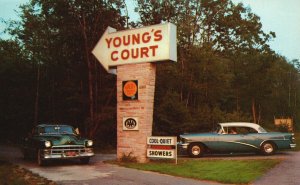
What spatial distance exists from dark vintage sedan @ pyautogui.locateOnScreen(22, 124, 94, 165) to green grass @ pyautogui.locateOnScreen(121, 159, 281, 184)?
1712 mm

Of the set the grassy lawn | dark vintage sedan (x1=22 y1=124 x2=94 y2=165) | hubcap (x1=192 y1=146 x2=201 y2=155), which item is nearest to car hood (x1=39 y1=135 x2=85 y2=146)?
dark vintage sedan (x1=22 y1=124 x2=94 y2=165)

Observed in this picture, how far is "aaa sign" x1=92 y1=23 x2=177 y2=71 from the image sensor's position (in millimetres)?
15896

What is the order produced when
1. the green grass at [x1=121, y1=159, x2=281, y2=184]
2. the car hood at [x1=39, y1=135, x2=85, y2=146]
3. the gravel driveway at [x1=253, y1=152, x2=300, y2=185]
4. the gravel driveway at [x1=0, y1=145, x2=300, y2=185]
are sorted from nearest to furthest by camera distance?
the gravel driveway at [x1=253, y1=152, x2=300, y2=185]
the gravel driveway at [x1=0, y1=145, x2=300, y2=185]
the green grass at [x1=121, y1=159, x2=281, y2=184]
the car hood at [x1=39, y1=135, x2=85, y2=146]

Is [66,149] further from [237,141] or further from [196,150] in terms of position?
[237,141]

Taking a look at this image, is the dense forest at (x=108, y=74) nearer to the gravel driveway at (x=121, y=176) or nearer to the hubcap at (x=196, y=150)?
the hubcap at (x=196, y=150)

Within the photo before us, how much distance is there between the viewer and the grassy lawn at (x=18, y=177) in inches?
437

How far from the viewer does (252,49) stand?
47.0m

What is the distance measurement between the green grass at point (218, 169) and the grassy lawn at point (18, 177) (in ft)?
12.6

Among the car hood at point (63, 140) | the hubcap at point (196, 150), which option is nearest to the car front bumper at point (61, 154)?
the car hood at point (63, 140)

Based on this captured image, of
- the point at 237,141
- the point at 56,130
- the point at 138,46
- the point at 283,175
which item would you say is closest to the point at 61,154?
the point at 56,130

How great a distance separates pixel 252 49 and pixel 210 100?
681 inches

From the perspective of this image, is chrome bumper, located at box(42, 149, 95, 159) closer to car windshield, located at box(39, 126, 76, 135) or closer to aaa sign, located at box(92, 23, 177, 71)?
car windshield, located at box(39, 126, 76, 135)

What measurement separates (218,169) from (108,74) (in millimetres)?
15281

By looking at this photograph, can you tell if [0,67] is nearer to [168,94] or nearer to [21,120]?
[21,120]
